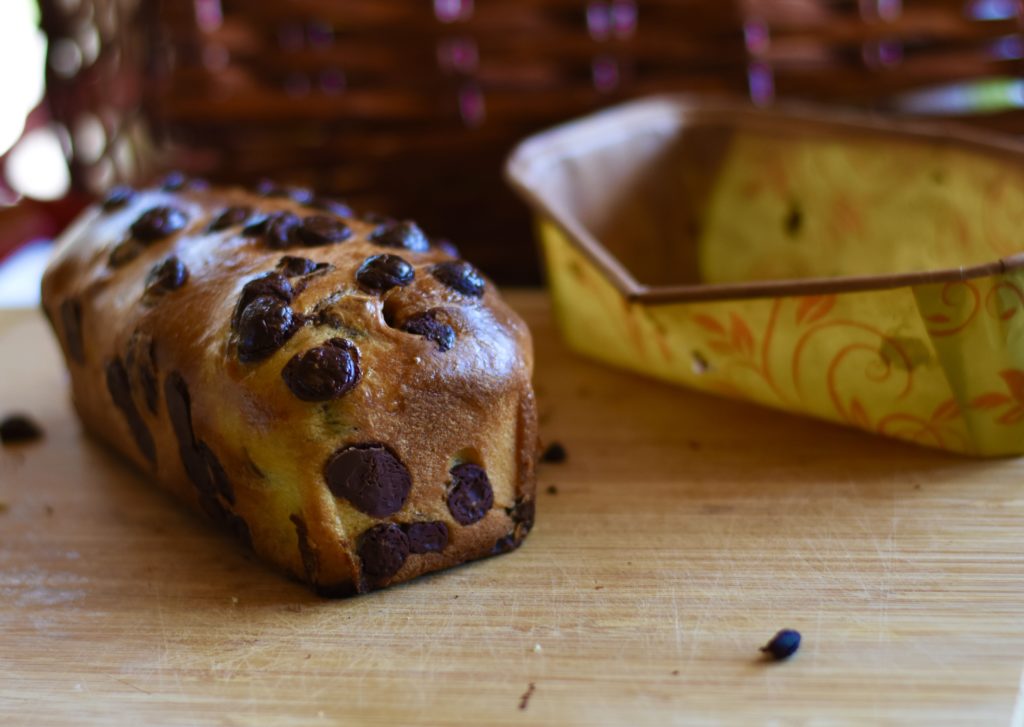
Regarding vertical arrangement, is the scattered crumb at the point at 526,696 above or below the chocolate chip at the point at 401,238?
below

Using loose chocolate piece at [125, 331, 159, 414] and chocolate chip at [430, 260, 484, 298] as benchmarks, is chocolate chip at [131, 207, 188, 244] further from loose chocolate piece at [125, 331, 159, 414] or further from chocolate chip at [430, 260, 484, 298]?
chocolate chip at [430, 260, 484, 298]

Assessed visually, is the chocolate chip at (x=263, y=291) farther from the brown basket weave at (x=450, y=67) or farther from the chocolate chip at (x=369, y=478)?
the brown basket weave at (x=450, y=67)

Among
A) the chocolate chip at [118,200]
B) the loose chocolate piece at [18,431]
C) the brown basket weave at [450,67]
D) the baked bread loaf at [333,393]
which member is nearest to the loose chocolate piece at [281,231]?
the baked bread loaf at [333,393]

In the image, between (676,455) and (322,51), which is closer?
(676,455)

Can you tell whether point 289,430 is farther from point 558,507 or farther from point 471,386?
point 558,507

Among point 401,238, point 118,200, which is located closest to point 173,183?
point 118,200

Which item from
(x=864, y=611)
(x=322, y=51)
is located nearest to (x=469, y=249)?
(x=322, y=51)

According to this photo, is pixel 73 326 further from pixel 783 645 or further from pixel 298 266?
pixel 783 645
